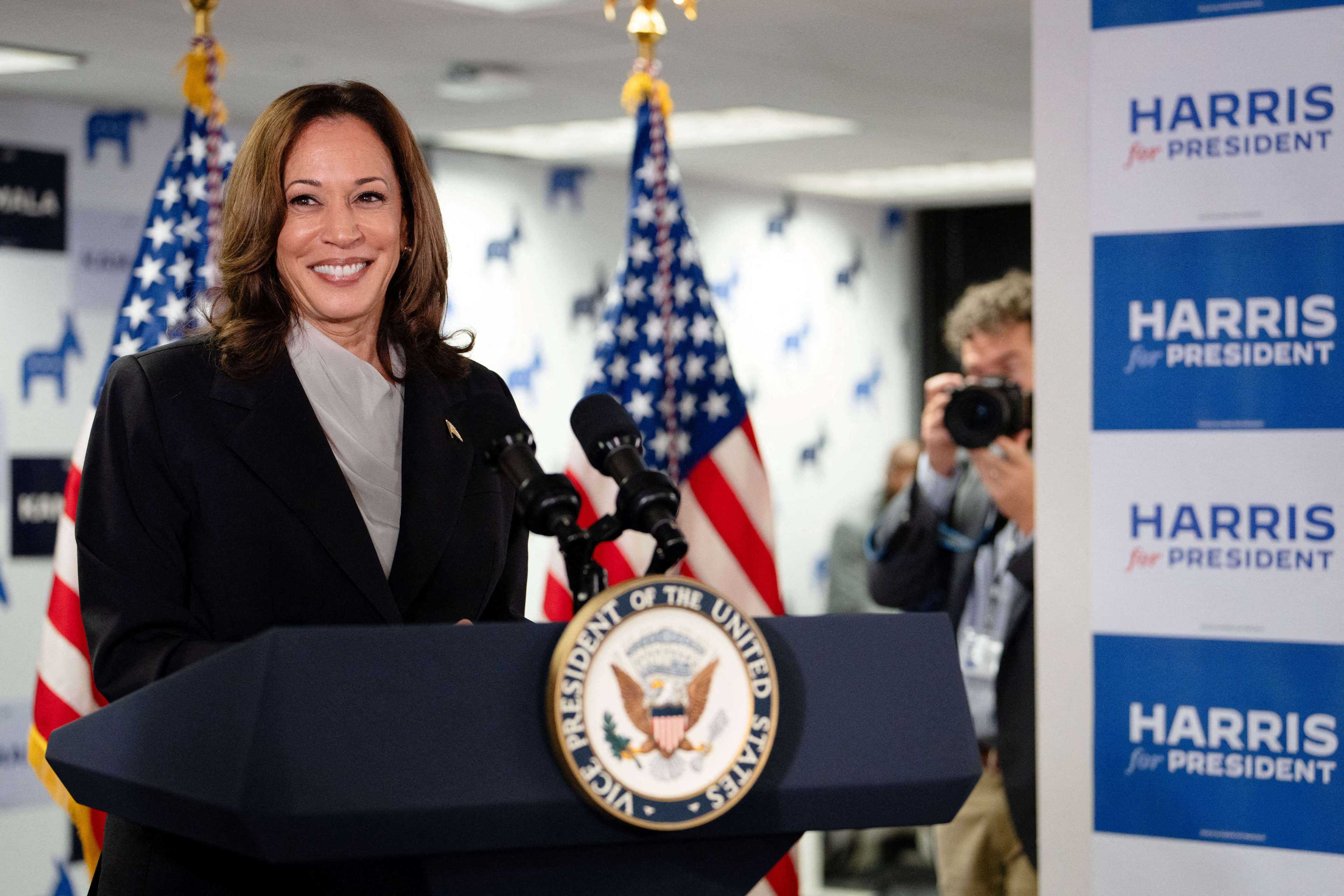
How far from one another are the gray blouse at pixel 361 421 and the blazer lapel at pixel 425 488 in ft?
0.04

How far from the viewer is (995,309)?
294 cm

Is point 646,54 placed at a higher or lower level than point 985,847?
higher

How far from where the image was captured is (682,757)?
0.83m

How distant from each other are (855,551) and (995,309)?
3.97m

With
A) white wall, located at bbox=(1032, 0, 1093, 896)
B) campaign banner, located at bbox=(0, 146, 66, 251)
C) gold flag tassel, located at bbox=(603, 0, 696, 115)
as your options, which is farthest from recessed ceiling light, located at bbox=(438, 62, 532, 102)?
white wall, located at bbox=(1032, 0, 1093, 896)

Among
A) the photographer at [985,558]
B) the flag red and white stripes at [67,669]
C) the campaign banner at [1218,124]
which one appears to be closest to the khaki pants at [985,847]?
the photographer at [985,558]

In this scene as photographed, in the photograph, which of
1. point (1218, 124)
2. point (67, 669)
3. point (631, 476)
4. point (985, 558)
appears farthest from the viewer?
point (985, 558)

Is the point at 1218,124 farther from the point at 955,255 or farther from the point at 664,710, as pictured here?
the point at 955,255

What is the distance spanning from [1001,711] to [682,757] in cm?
186

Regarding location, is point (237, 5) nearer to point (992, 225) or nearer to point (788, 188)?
point (788, 188)

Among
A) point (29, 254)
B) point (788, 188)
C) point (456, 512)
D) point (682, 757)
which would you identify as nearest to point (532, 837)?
point (682, 757)

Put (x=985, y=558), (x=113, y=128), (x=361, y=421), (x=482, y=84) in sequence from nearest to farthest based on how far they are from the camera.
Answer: (x=361, y=421) → (x=985, y=558) → (x=482, y=84) → (x=113, y=128)

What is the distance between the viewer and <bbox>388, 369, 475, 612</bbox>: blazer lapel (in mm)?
1185

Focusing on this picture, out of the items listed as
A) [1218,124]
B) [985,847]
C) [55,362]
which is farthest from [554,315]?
[1218,124]
